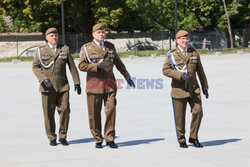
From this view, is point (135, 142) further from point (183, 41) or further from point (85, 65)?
point (183, 41)

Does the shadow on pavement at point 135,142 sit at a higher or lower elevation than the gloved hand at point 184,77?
lower

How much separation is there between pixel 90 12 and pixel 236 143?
4806 centimetres

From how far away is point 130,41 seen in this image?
57062 millimetres

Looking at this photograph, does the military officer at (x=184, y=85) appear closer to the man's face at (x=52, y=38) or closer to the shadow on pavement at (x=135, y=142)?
the shadow on pavement at (x=135, y=142)

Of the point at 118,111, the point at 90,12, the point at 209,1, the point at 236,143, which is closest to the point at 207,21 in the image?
the point at 209,1

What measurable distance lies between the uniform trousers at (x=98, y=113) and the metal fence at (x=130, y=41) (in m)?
40.3

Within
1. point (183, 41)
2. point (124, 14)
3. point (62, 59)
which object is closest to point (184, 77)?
point (183, 41)

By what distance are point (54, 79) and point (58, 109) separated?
1.44 feet

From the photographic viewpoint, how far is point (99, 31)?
320 inches

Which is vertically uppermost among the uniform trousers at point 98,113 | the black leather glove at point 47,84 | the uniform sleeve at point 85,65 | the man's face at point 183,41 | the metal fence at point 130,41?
the man's face at point 183,41

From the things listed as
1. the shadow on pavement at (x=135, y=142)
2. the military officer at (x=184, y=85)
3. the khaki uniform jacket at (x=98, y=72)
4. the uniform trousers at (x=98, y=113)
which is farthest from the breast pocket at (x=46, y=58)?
the military officer at (x=184, y=85)

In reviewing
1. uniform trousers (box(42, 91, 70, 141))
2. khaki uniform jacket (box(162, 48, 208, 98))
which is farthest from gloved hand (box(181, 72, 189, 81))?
uniform trousers (box(42, 91, 70, 141))

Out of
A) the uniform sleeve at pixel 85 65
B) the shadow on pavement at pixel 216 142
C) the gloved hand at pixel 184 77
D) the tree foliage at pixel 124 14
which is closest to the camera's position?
the gloved hand at pixel 184 77

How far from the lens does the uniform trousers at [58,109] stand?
8.46m
